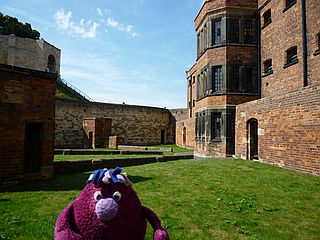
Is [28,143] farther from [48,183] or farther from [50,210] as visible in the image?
[50,210]

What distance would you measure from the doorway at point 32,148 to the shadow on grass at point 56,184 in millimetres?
634

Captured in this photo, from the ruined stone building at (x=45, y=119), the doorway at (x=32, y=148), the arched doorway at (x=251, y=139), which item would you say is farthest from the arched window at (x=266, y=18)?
the doorway at (x=32, y=148)

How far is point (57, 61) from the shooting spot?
1850 inches

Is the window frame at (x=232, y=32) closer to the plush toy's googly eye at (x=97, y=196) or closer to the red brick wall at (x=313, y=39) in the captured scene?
the red brick wall at (x=313, y=39)

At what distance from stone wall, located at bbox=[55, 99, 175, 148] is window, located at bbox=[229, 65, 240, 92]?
1626 centimetres

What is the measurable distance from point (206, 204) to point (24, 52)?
4433cm

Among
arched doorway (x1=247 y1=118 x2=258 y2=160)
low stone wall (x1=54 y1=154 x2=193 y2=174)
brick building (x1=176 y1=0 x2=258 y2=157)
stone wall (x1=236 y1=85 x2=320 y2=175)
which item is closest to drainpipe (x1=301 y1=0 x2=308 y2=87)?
stone wall (x1=236 y1=85 x2=320 y2=175)

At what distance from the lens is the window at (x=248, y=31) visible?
18327 millimetres

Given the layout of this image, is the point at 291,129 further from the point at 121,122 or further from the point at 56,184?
the point at 121,122

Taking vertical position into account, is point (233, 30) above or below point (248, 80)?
above

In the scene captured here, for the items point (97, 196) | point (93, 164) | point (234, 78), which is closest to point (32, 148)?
point (93, 164)

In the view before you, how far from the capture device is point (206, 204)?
5.96 metres

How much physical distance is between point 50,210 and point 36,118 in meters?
3.93

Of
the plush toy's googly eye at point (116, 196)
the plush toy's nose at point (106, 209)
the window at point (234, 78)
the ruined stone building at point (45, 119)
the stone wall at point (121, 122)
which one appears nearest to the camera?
the plush toy's nose at point (106, 209)
